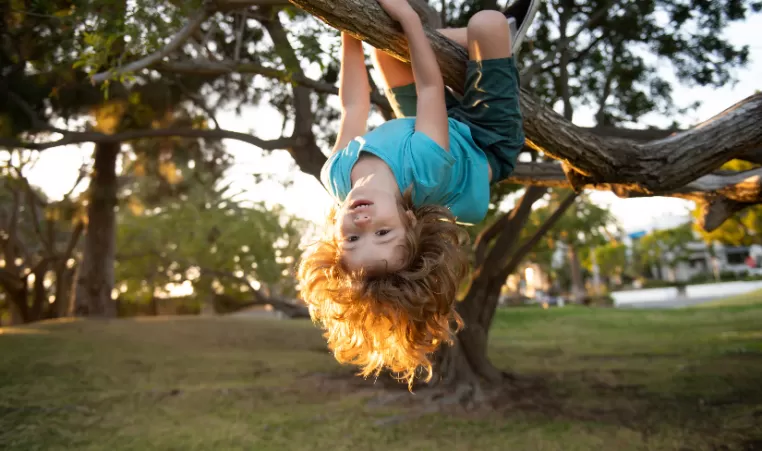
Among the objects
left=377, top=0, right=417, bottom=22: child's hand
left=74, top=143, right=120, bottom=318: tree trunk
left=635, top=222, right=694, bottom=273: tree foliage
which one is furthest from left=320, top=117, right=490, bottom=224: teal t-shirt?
left=635, top=222, right=694, bottom=273: tree foliage

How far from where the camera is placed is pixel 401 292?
8.22ft

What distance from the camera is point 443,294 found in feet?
8.57

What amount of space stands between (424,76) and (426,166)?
0.37 metres

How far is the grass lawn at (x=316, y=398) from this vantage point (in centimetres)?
564

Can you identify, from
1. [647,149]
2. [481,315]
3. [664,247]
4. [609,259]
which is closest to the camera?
[647,149]

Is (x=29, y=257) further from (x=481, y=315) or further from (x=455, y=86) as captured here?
(x=455, y=86)

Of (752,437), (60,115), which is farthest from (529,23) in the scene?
(60,115)

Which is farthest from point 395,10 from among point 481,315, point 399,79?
point 481,315

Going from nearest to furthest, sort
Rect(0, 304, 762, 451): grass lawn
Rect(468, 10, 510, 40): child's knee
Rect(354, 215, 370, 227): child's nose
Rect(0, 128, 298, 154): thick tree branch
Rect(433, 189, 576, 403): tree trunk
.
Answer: Rect(354, 215, 370, 227): child's nose, Rect(468, 10, 510, 40): child's knee, Rect(0, 304, 762, 451): grass lawn, Rect(0, 128, 298, 154): thick tree branch, Rect(433, 189, 576, 403): tree trunk

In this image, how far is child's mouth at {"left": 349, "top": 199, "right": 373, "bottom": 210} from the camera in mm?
2435

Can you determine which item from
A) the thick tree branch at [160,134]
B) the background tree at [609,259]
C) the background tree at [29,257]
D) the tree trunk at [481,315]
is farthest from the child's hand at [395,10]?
the background tree at [609,259]

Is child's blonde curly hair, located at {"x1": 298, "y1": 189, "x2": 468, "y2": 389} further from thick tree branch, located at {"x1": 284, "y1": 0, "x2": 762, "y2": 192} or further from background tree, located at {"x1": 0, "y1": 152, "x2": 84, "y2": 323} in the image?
background tree, located at {"x1": 0, "y1": 152, "x2": 84, "y2": 323}

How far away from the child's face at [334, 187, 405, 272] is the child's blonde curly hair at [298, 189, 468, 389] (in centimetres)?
4

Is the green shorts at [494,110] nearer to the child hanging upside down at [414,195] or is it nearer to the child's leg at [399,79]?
the child hanging upside down at [414,195]
